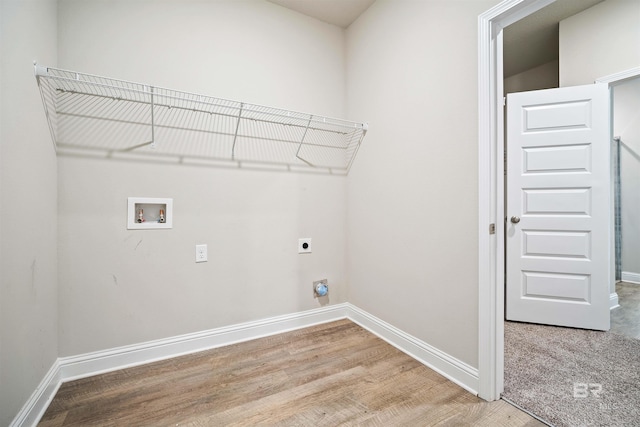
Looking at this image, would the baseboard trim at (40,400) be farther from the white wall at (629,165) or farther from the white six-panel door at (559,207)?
the white wall at (629,165)

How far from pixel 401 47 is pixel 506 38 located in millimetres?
1679

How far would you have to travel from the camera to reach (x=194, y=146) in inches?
71.0

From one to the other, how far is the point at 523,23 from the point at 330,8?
1.82 metres

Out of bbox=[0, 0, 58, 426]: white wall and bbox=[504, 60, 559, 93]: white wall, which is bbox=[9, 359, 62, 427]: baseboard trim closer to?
bbox=[0, 0, 58, 426]: white wall

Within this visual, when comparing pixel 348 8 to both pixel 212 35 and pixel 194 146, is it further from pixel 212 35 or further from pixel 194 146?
pixel 194 146

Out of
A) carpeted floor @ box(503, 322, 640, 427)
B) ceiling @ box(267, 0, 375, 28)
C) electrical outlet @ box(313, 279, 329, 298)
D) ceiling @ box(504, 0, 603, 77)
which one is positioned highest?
ceiling @ box(504, 0, 603, 77)

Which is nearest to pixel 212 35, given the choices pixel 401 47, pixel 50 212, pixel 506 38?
pixel 401 47

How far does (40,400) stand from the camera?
48.7 inches

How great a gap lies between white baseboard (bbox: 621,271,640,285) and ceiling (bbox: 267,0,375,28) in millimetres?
4145

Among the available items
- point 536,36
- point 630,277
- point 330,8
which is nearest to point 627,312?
point 630,277

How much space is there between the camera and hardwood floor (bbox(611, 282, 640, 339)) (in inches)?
83.2

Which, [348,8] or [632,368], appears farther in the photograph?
[348,8]

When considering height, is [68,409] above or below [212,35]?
below

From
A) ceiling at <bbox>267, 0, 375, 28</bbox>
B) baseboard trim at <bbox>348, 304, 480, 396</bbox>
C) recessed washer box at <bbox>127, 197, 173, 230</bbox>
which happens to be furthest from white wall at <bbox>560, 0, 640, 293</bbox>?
recessed washer box at <bbox>127, 197, 173, 230</bbox>
